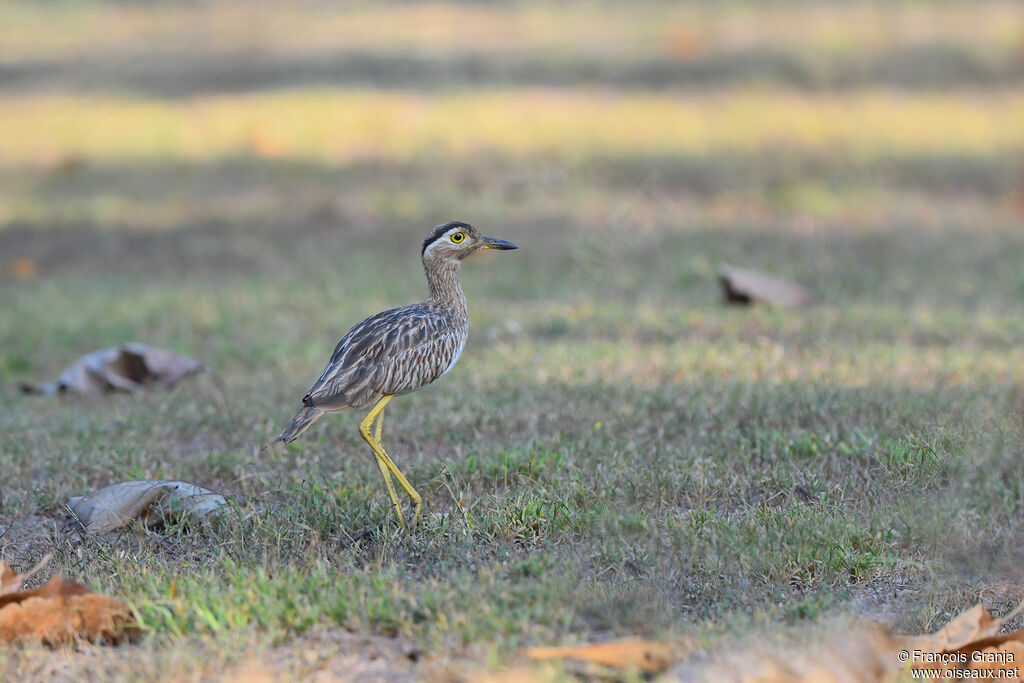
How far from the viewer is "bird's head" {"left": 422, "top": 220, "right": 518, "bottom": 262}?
5.43 meters

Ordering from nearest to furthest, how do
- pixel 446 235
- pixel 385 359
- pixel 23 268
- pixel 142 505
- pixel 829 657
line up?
pixel 829 657
pixel 385 359
pixel 142 505
pixel 446 235
pixel 23 268

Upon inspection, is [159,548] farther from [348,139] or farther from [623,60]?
[623,60]

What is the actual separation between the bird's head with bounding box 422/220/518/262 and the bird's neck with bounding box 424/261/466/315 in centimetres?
4

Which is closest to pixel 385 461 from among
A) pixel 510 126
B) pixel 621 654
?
pixel 621 654

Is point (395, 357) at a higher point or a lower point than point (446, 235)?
lower

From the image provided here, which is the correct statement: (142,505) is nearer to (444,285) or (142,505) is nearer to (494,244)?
(444,285)

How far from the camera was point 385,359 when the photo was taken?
493 centimetres

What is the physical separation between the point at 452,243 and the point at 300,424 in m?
1.25

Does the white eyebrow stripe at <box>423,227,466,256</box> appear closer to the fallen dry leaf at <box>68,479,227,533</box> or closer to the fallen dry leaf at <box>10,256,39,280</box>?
the fallen dry leaf at <box>68,479,227,533</box>

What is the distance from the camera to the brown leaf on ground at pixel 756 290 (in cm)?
970

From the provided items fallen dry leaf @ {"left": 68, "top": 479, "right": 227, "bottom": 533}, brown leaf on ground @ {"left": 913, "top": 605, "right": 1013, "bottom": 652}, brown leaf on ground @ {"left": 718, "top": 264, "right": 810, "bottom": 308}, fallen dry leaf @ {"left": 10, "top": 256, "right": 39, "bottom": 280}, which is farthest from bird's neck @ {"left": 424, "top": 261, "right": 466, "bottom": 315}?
fallen dry leaf @ {"left": 10, "top": 256, "right": 39, "bottom": 280}

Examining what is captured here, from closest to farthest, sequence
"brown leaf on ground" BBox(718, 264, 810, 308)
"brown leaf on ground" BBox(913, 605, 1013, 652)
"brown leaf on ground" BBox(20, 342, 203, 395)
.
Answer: "brown leaf on ground" BBox(913, 605, 1013, 652) → "brown leaf on ground" BBox(20, 342, 203, 395) → "brown leaf on ground" BBox(718, 264, 810, 308)

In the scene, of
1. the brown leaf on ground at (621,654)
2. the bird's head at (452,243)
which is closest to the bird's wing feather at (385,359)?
the bird's head at (452,243)

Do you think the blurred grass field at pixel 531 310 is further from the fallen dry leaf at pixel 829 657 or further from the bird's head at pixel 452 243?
the bird's head at pixel 452 243
